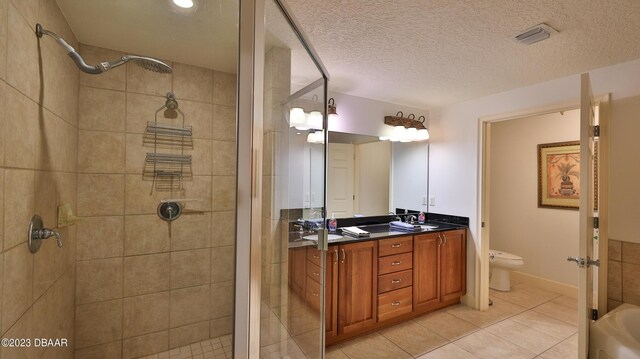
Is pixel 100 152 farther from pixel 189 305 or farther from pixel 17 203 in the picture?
pixel 189 305

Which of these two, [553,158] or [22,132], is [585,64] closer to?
[553,158]

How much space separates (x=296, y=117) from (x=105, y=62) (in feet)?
3.74

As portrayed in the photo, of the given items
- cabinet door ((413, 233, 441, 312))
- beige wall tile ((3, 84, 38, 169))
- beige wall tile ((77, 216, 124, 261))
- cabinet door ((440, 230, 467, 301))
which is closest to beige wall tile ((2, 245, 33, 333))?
beige wall tile ((3, 84, 38, 169))

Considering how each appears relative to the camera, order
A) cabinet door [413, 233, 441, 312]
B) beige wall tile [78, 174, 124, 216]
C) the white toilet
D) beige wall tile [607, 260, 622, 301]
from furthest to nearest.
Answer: the white toilet < cabinet door [413, 233, 441, 312] < beige wall tile [607, 260, 622, 301] < beige wall tile [78, 174, 124, 216]

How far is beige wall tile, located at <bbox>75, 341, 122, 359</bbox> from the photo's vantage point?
1703 millimetres

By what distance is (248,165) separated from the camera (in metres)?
0.81

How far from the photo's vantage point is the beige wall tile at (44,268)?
1166 mm

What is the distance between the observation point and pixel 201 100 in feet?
6.07

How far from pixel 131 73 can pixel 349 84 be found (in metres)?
1.78

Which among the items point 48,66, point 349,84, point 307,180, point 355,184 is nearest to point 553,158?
point 355,184

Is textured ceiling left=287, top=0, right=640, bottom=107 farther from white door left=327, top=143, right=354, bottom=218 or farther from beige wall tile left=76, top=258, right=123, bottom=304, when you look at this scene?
beige wall tile left=76, top=258, right=123, bottom=304

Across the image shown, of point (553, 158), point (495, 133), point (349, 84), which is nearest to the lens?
point (349, 84)

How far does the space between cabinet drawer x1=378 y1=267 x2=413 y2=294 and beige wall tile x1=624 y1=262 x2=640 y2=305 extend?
1521mm

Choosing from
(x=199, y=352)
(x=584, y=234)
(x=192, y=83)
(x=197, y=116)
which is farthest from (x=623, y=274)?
(x=192, y=83)
